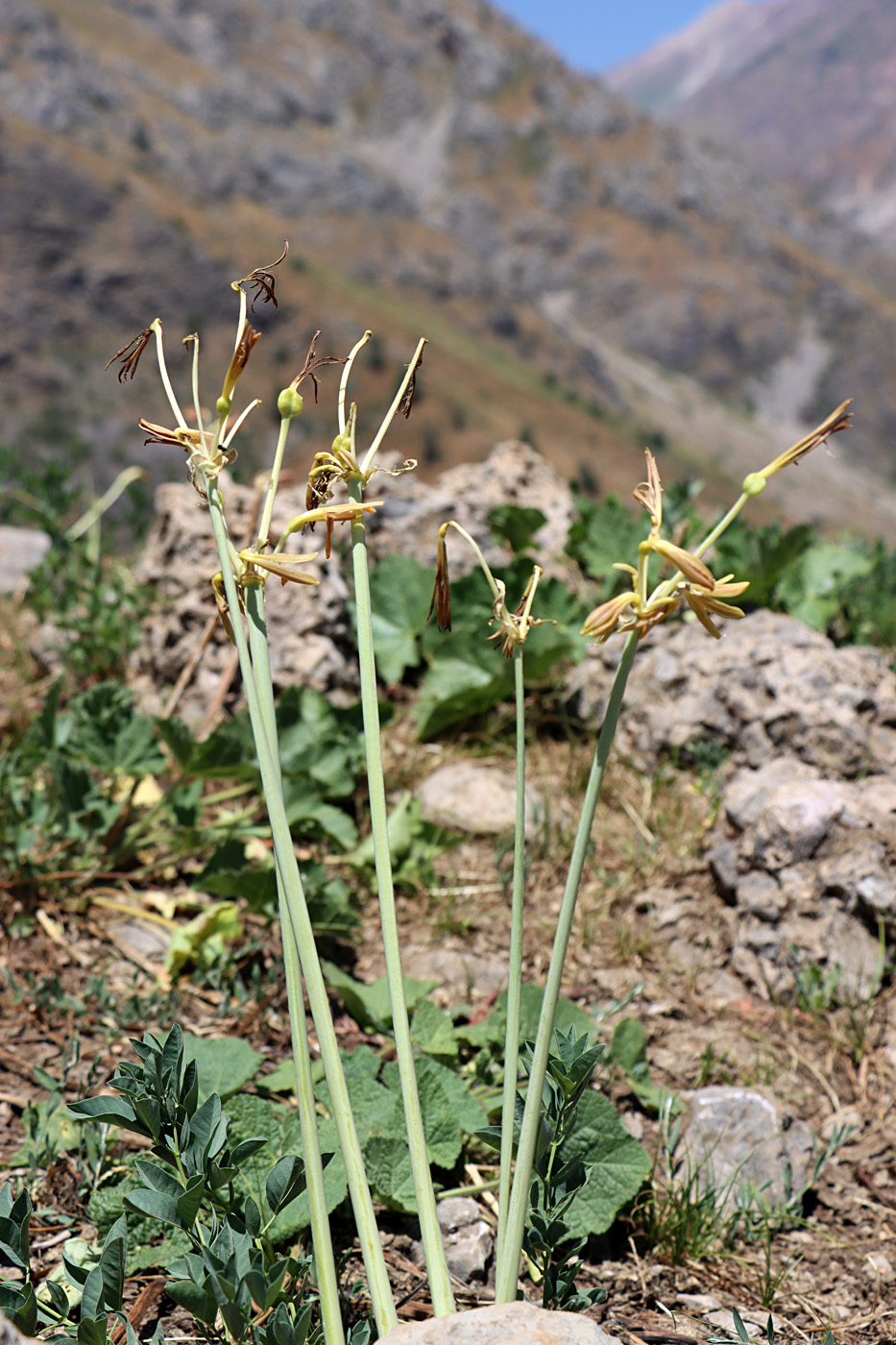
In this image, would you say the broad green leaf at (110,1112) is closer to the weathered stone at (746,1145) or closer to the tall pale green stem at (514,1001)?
the tall pale green stem at (514,1001)

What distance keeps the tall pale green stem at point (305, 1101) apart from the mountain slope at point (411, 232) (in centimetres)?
3298

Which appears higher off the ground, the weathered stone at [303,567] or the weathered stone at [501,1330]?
the weathered stone at [303,567]

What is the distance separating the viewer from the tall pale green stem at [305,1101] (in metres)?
0.87

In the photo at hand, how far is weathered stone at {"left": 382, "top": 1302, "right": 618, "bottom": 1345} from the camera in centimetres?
84

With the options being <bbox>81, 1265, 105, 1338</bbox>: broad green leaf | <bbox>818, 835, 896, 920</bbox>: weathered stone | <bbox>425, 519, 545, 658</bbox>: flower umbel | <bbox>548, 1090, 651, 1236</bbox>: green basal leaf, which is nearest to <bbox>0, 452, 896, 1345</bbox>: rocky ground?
<bbox>818, 835, 896, 920</bbox>: weathered stone

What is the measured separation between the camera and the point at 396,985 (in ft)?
3.01

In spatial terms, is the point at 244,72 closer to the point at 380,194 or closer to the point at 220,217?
the point at 380,194

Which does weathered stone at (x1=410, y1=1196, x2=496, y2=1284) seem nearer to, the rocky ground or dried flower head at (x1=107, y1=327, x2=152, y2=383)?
the rocky ground

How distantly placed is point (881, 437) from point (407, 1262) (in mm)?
89798

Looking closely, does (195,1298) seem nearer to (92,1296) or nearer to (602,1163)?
(92,1296)

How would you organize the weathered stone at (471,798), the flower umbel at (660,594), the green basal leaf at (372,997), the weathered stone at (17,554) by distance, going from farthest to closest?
the weathered stone at (17,554), the weathered stone at (471,798), the green basal leaf at (372,997), the flower umbel at (660,594)

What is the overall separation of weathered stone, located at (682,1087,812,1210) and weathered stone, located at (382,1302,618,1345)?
74cm

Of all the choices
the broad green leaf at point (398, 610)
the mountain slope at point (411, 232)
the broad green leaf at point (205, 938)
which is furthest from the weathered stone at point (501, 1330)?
the mountain slope at point (411, 232)

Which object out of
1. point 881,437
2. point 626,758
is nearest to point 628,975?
point 626,758
